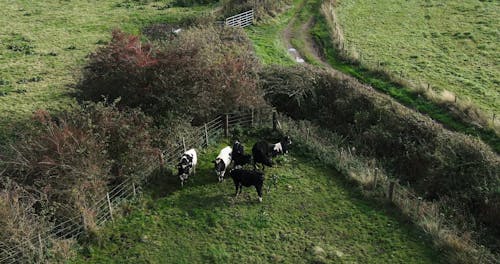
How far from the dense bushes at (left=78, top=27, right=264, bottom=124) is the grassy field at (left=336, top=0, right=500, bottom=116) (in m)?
13.7

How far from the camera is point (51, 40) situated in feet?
133

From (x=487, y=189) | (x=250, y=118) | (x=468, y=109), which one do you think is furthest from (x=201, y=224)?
(x=468, y=109)

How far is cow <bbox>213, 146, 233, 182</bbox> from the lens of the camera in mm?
21016

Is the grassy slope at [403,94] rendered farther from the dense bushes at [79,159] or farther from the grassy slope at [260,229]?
the dense bushes at [79,159]

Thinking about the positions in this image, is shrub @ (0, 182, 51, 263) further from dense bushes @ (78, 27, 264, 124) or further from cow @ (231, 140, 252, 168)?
cow @ (231, 140, 252, 168)

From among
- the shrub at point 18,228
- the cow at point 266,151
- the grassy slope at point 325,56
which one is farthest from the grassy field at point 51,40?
the cow at point 266,151

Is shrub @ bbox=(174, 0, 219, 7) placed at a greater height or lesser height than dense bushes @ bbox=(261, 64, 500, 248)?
greater

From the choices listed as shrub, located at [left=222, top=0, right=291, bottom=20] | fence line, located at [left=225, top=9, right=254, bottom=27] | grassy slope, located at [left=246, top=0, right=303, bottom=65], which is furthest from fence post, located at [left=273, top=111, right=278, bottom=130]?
shrub, located at [left=222, top=0, right=291, bottom=20]

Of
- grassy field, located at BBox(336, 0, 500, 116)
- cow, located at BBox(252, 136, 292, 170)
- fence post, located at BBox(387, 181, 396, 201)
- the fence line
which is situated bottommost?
fence post, located at BBox(387, 181, 396, 201)

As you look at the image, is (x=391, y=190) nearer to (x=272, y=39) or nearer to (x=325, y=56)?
(x=325, y=56)

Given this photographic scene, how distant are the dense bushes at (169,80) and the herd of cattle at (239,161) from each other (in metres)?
2.74

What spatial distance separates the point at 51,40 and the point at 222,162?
25.8 metres

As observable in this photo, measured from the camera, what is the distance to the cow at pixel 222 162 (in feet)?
68.9

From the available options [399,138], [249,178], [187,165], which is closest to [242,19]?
[399,138]
